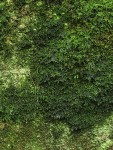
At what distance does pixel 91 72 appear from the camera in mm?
4508

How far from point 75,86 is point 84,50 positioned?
388 millimetres

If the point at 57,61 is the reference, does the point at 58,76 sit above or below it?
below

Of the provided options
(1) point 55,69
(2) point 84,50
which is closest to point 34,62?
(1) point 55,69

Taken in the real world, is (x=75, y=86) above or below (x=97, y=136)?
above

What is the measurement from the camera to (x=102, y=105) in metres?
4.59

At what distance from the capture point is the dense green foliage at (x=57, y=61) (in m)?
4.52

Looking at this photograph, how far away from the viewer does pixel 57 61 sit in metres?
4.52

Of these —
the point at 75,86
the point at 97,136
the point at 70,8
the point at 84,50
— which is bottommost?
the point at 97,136

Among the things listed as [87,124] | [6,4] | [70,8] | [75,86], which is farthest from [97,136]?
[6,4]

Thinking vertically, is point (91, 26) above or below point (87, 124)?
above

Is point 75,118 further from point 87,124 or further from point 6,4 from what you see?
point 6,4

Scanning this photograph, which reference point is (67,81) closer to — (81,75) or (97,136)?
(81,75)

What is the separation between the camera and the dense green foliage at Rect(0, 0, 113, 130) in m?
4.52

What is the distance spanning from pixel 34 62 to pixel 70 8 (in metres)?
0.69
